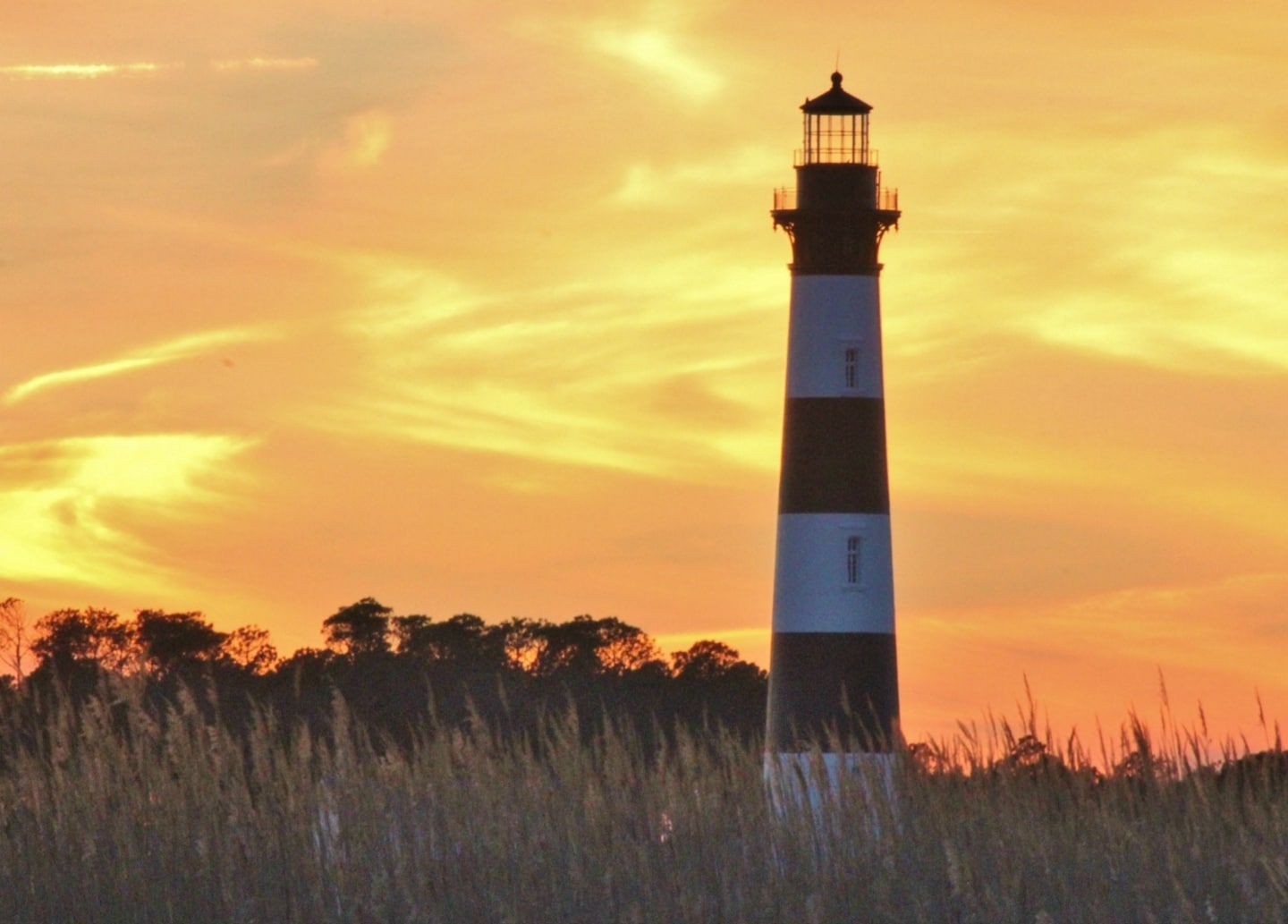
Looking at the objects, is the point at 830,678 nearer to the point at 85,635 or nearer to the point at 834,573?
the point at 834,573

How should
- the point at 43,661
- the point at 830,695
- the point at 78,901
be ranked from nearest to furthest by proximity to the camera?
the point at 78,901, the point at 830,695, the point at 43,661

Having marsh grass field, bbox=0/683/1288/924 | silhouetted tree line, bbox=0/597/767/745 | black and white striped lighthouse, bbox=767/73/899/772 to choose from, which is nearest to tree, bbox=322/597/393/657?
silhouetted tree line, bbox=0/597/767/745

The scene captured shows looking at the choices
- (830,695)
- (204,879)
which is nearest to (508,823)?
(204,879)

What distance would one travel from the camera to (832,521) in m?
22.8

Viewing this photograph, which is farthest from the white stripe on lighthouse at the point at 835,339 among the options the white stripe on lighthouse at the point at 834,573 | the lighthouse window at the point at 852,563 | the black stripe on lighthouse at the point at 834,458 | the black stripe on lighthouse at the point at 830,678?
the black stripe on lighthouse at the point at 830,678

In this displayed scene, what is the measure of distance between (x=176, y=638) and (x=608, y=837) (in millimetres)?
26672

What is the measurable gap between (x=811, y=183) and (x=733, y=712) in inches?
409

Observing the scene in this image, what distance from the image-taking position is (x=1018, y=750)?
9992mm

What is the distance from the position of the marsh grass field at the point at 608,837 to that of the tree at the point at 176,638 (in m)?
24.1

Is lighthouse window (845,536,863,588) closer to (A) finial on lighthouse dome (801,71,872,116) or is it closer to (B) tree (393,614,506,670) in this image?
(A) finial on lighthouse dome (801,71,872,116)

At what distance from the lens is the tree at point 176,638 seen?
3445 cm

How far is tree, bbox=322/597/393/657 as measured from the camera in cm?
3428

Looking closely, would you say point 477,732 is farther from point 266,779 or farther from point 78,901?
point 78,901

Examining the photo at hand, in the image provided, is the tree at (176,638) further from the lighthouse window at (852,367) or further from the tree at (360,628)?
the lighthouse window at (852,367)
